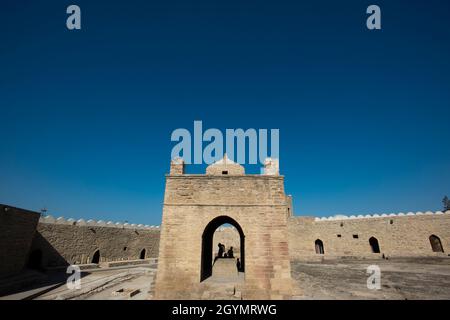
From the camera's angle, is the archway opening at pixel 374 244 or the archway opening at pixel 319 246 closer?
the archway opening at pixel 374 244

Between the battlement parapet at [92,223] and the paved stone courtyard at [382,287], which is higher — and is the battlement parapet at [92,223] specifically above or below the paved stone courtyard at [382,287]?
above

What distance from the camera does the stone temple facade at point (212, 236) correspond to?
7984 mm

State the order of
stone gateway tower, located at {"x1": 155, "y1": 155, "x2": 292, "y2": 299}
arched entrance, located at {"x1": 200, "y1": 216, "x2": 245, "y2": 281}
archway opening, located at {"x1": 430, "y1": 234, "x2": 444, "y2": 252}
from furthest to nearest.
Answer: archway opening, located at {"x1": 430, "y1": 234, "x2": 444, "y2": 252}, arched entrance, located at {"x1": 200, "y1": 216, "x2": 245, "y2": 281}, stone gateway tower, located at {"x1": 155, "y1": 155, "x2": 292, "y2": 299}

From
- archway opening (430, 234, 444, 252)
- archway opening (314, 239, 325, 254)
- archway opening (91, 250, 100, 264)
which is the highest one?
archway opening (430, 234, 444, 252)

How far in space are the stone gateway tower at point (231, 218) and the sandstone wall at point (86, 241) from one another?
14029 mm

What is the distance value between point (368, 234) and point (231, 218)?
1977cm

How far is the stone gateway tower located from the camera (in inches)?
309

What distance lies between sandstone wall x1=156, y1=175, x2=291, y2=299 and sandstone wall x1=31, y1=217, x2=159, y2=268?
14049mm

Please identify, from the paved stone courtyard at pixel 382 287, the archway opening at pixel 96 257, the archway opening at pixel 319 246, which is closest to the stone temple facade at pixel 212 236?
the archway opening at pixel 96 257

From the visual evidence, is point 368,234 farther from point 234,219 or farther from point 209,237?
point 234,219

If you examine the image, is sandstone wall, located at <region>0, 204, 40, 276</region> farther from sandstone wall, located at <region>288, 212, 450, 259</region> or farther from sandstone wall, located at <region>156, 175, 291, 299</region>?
sandstone wall, located at <region>288, 212, 450, 259</region>

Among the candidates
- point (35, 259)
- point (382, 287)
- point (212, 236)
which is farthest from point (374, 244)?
point (35, 259)

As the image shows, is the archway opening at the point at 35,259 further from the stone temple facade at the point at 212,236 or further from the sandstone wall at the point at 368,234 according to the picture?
the sandstone wall at the point at 368,234

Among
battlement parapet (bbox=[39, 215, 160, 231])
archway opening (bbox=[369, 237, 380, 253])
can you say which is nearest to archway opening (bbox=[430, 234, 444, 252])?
archway opening (bbox=[369, 237, 380, 253])
